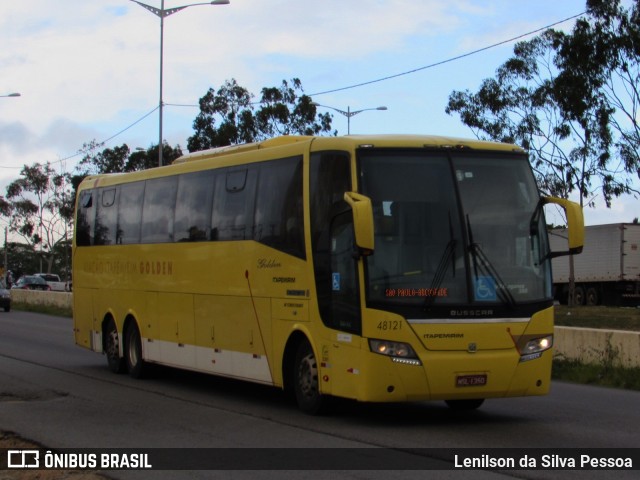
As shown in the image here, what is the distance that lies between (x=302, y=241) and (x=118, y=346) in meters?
6.83

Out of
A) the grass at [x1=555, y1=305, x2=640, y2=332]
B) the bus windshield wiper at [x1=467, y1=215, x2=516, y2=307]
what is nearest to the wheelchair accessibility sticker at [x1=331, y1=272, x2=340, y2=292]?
the bus windshield wiper at [x1=467, y1=215, x2=516, y2=307]

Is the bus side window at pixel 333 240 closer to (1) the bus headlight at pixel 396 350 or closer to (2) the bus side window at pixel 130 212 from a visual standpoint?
(1) the bus headlight at pixel 396 350

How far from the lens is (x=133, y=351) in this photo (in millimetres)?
17078

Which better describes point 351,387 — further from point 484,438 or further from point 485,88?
point 485,88

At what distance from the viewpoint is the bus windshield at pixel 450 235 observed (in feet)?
35.3

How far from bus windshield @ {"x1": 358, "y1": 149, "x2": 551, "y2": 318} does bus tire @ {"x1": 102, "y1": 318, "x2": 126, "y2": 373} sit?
8087 mm

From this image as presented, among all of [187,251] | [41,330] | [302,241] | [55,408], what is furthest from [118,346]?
[41,330]

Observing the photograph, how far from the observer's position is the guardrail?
55.7 ft

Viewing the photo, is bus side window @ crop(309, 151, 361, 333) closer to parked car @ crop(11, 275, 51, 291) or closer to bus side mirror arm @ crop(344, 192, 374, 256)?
bus side mirror arm @ crop(344, 192, 374, 256)

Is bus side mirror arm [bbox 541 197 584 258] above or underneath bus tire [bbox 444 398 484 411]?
above

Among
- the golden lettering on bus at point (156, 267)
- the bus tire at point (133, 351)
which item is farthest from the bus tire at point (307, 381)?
the bus tire at point (133, 351)

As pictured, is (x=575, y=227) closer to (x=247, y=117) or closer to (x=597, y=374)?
(x=597, y=374)

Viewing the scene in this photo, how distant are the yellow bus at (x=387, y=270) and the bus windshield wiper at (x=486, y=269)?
2cm

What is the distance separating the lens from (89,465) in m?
9.01
